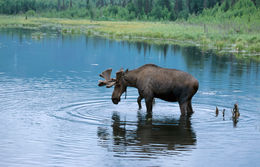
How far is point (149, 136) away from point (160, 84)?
2555mm

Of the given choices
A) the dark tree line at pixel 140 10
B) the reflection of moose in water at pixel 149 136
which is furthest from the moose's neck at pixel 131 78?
the dark tree line at pixel 140 10

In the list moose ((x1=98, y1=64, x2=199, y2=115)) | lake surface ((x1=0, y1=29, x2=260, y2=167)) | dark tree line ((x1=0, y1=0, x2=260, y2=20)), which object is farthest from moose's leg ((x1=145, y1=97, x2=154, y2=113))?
dark tree line ((x1=0, y1=0, x2=260, y2=20))

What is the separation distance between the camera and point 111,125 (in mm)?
14164

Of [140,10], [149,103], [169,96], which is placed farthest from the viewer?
[140,10]

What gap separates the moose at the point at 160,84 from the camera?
14.8 meters

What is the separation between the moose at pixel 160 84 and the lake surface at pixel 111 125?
0.59m

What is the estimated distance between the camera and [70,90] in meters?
19.8

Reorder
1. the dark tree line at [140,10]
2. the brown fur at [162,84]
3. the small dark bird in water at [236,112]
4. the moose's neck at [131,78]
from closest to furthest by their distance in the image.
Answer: the brown fur at [162,84] < the small dark bird in water at [236,112] < the moose's neck at [131,78] < the dark tree line at [140,10]

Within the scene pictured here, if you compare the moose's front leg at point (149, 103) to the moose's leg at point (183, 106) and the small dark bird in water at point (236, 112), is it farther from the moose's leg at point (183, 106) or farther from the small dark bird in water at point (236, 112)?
the small dark bird in water at point (236, 112)

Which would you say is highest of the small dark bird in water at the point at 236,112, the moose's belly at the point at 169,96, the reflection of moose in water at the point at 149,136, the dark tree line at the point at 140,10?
the dark tree line at the point at 140,10

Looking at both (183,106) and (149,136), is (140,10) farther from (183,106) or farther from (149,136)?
(149,136)

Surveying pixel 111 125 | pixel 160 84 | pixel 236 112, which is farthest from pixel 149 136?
pixel 236 112

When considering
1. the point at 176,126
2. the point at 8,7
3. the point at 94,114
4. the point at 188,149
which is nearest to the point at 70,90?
the point at 94,114

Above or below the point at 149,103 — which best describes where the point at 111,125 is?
below
